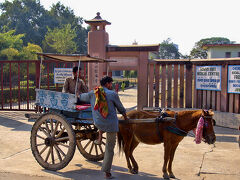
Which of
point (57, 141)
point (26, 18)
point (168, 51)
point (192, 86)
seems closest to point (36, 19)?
point (26, 18)

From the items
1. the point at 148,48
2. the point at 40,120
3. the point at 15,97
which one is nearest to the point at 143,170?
the point at 40,120

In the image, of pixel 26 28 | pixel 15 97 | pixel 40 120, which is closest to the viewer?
pixel 40 120

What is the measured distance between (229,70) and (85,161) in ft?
20.5

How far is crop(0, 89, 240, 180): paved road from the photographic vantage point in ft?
19.9

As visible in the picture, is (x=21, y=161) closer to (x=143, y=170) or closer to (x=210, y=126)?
(x=143, y=170)

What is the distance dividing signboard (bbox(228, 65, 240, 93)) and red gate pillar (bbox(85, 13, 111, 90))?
16.5 ft

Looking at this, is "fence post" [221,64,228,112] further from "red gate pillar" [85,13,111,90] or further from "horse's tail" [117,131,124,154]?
"horse's tail" [117,131,124,154]

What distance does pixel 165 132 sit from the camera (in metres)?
5.87

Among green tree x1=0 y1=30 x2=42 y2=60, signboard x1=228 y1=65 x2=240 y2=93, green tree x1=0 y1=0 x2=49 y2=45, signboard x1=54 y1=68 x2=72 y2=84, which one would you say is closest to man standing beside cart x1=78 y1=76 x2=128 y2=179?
signboard x1=228 y1=65 x2=240 y2=93

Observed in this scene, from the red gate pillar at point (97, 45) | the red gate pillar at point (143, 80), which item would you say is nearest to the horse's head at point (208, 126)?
the red gate pillar at point (143, 80)

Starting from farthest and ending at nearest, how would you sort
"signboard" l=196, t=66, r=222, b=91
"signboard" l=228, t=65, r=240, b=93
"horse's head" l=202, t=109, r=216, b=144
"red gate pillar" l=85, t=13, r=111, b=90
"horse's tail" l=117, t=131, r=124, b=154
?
1. "red gate pillar" l=85, t=13, r=111, b=90
2. "signboard" l=196, t=66, r=222, b=91
3. "signboard" l=228, t=65, r=240, b=93
4. "horse's tail" l=117, t=131, r=124, b=154
5. "horse's head" l=202, t=109, r=216, b=144

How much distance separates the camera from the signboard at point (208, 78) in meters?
10.9

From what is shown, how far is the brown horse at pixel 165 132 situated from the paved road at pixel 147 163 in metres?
0.48

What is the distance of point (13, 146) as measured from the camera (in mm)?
8422
